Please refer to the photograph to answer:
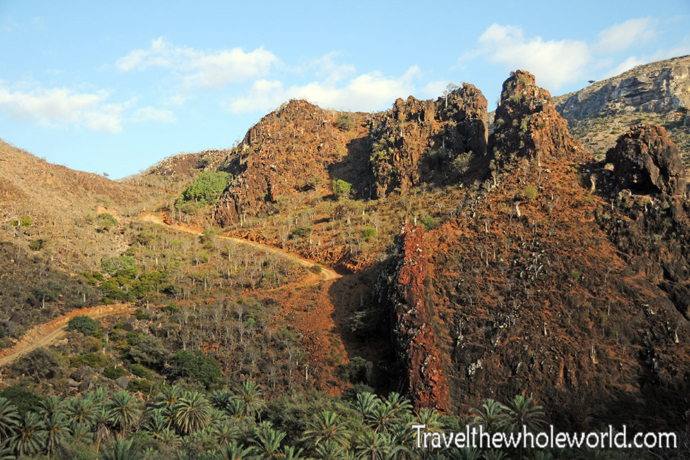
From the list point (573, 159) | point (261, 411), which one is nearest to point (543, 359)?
point (261, 411)

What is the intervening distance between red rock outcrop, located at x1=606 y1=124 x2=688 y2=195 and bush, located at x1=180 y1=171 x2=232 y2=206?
68.8 metres

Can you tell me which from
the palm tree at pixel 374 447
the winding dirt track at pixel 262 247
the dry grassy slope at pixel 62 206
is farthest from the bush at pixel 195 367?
the dry grassy slope at pixel 62 206

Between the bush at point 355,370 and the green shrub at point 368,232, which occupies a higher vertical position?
the green shrub at point 368,232

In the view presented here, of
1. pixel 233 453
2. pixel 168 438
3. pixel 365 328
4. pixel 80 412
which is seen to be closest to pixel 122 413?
pixel 80 412

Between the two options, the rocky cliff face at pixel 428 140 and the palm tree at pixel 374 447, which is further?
the rocky cliff face at pixel 428 140

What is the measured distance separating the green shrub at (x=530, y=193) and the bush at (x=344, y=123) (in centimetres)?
5895

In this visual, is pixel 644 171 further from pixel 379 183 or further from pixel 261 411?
pixel 261 411

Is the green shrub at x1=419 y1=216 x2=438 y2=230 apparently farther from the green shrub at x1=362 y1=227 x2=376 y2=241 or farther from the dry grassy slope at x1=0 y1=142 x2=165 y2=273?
the dry grassy slope at x1=0 y1=142 x2=165 y2=273

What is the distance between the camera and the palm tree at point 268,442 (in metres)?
37.5

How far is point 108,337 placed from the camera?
61.6 metres

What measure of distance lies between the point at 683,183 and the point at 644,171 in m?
3.92

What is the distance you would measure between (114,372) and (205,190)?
55.5 metres

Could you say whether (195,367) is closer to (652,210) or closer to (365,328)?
(365,328)

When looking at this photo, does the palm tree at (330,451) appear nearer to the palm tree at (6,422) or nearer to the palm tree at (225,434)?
the palm tree at (225,434)
